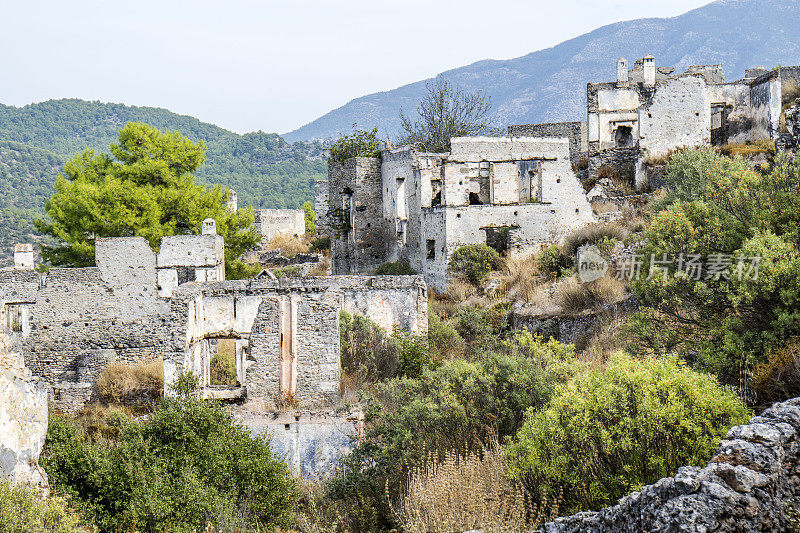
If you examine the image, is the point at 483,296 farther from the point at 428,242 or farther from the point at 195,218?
the point at 195,218

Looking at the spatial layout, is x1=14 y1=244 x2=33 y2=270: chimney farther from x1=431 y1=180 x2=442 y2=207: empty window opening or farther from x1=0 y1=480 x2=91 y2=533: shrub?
x1=0 y1=480 x2=91 y2=533: shrub

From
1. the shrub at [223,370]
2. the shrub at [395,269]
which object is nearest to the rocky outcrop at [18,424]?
the shrub at [223,370]

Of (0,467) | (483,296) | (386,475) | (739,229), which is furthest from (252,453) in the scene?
(483,296)

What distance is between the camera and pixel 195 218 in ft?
84.6

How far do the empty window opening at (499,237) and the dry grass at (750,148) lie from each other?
287 inches

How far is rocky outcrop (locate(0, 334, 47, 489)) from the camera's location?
959 cm

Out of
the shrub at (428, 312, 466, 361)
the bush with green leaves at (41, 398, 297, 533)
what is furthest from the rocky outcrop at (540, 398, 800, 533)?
the shrub at (428, 312, 466, 361)

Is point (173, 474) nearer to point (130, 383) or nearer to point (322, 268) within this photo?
point (130, 383)

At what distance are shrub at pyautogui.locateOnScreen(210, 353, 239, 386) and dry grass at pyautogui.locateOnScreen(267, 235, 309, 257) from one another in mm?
18507

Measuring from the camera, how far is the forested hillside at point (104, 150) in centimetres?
6092

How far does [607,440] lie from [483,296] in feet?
52.2

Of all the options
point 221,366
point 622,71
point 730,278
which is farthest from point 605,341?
point 622,71

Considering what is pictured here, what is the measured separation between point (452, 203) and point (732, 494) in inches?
836

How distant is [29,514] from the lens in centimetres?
830
